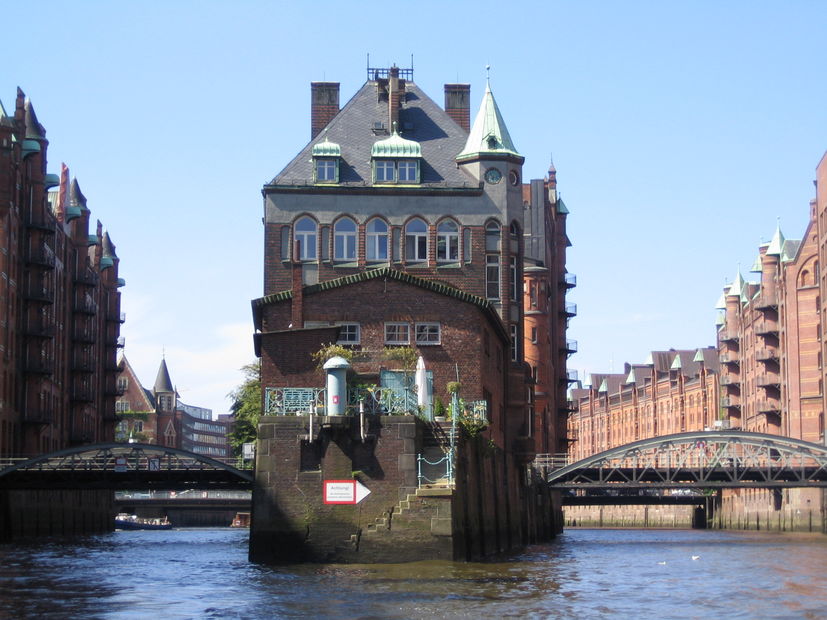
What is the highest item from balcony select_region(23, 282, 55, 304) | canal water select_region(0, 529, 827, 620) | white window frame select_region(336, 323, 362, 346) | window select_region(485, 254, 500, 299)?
balcony select_region(23, 282, 55, 304)

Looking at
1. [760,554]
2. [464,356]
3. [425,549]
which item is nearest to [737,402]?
[760,554]

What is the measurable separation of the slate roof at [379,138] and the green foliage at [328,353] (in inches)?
782

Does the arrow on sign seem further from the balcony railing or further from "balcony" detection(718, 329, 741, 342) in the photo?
the balcony railing

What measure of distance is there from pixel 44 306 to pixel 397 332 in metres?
45.7

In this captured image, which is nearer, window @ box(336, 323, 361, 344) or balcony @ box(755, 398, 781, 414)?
window @ box(336, 323, 361, 344)

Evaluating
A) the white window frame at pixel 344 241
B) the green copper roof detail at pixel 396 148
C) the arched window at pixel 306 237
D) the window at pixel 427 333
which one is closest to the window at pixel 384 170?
the green copper roof detail at pixel 396 148

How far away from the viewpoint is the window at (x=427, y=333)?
5525 cm

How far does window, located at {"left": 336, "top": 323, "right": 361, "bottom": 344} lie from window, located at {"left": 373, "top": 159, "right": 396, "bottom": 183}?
57.9 feet

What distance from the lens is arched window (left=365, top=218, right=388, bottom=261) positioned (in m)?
70.8

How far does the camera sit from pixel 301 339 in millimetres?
52562

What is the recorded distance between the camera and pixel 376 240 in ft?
233

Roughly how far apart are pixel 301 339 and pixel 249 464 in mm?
25120

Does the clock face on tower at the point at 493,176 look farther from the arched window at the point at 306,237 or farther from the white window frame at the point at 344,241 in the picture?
the arched window at the point at 306,237

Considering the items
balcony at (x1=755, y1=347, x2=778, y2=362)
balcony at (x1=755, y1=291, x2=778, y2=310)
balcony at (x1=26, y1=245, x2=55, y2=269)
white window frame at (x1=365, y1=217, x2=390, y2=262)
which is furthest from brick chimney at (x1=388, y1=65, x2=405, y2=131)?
balcony at (x1=755, y1=347, x2=778, y2=362)
